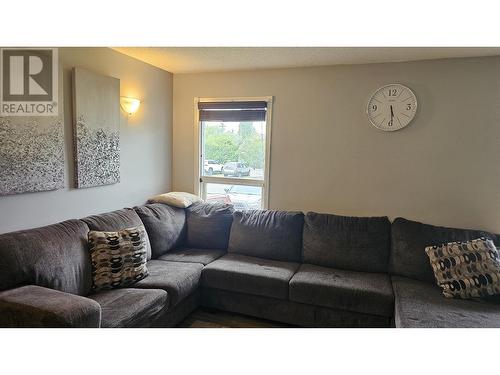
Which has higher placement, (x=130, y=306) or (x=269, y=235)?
(x=269, y=235)

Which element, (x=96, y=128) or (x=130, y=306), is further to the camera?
(x=96, y=128)

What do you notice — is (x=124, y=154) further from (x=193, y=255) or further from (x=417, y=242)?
(x=417, y=242)

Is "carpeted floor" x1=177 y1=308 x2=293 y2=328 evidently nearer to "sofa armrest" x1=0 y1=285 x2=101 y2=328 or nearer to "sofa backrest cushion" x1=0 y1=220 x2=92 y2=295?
"sofa backrest cushion" x1=0 y1=220 x2=92 y2=295

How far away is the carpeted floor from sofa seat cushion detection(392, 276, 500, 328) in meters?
0.91

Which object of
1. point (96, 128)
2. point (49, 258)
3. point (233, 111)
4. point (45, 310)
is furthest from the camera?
point (233, 111)

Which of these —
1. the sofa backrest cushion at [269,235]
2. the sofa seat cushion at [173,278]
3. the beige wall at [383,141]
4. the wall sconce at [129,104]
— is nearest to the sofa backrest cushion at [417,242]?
the beige wall at [383,141]

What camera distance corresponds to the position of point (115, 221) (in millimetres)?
2533

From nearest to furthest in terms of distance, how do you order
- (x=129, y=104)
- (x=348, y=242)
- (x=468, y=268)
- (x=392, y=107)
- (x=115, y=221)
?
(x=468, y=268) < (x=115, y=221) < (x=348, y=242) < (x=392, y=107) < (x=129, y=104)

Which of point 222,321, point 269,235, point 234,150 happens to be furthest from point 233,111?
point 222,321

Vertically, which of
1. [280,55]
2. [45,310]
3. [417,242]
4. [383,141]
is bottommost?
[45,310]

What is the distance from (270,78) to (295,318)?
232cm

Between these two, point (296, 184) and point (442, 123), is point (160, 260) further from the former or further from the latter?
point (442, 123)

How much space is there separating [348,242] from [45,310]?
2237 millimetres
